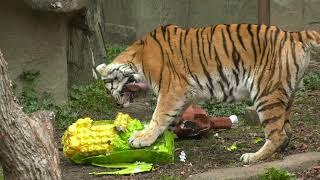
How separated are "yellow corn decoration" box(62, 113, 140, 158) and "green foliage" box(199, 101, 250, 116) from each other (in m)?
2.25

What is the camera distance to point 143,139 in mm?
6969

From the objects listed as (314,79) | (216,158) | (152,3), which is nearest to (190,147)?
(216,158)

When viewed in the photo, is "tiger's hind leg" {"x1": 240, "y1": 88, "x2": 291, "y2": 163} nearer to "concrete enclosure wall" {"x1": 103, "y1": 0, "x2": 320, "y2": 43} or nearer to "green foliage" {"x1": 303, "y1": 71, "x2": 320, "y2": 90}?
"green foliage" {"x1": 303, "y1": 71, "x2": 320, "y2": 90}

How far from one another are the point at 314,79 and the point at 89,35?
3.43 m

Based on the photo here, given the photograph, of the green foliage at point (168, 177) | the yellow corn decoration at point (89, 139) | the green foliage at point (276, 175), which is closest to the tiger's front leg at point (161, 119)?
the yellow corn decoration at point (89, 139)

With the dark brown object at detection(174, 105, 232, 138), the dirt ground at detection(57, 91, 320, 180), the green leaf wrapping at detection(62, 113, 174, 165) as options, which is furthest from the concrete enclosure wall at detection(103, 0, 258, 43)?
the green leaf wrapping at detection(62, 113, 174, 165)

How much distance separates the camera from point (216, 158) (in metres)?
7.05

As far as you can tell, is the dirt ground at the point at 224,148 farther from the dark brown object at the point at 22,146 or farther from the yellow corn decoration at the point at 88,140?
the dark brown object at the point at 22,146

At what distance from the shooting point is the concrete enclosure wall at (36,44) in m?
9.42

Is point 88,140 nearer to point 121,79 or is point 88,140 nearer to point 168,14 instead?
point 121,79

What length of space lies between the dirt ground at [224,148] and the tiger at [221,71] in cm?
32

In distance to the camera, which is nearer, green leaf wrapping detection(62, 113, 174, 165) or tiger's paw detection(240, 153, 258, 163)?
tiger's paw detection(240, 153, 258, 163)

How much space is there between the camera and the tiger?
672cm

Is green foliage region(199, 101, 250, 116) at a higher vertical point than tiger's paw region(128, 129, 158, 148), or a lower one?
lower
